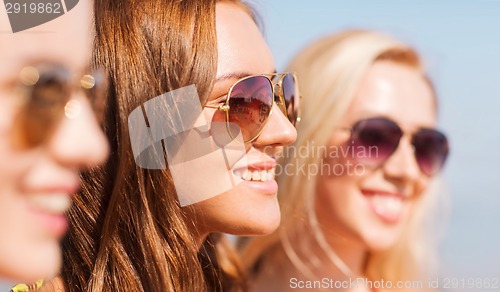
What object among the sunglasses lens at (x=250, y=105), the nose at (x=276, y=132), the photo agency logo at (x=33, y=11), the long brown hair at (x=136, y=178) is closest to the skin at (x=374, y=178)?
the nose at (x=276, y=132)

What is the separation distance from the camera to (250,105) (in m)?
1.66

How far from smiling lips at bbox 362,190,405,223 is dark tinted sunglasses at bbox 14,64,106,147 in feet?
3.51

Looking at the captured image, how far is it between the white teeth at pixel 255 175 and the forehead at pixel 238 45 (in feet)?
0.85

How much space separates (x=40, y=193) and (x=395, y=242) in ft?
5.02

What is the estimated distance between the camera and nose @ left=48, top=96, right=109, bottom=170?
1555mm

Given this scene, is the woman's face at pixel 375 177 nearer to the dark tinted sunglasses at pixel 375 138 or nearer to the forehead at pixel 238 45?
the dark tinted sunglasses at pixel 375 138

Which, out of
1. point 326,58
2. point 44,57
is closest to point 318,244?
point 326,58

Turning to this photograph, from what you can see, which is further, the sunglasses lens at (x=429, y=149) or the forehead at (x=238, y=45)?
the sunglasses lens at (x=429, y=149)

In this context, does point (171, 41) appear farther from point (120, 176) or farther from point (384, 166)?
point (384, 166)

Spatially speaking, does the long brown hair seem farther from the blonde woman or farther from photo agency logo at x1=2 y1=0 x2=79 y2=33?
the blonde woman

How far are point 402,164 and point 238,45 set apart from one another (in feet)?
3.01

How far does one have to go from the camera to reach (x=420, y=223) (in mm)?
2648

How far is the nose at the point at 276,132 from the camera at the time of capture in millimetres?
1727

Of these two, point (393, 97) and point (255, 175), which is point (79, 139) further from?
point (393, 97)
